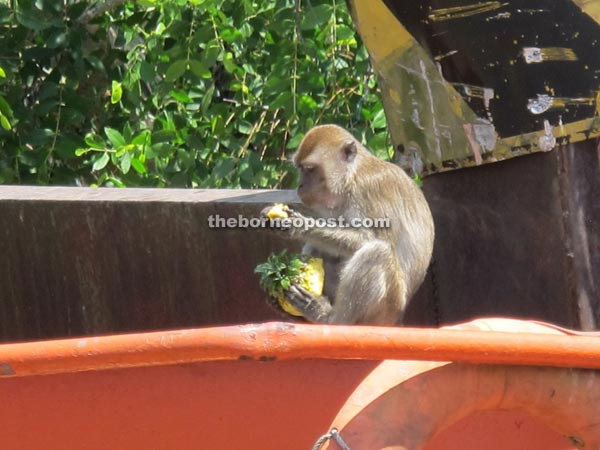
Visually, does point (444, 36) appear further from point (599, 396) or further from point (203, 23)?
point (203, 23)

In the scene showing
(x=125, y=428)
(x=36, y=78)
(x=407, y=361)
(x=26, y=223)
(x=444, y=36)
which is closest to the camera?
(x=407, y=361)

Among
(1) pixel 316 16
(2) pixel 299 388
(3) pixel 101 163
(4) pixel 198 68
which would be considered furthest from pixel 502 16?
(3) pixel 101 163

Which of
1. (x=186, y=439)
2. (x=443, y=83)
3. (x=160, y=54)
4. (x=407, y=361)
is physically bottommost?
(x=186, y=439)

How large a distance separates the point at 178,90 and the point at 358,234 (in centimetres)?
218

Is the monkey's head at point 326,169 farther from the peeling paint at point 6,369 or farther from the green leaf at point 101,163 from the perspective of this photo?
the peeling paint at point 6,369

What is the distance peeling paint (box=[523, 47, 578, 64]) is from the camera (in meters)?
4.15

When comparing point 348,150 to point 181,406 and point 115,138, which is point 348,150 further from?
point 181,406

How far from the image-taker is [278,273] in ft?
15.1

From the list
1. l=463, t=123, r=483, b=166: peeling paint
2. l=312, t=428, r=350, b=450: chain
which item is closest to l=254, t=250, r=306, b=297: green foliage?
l=463, t=123, r=483, b=166: peeling paint

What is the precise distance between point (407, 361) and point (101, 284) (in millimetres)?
2403

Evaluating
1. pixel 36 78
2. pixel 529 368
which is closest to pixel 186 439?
pixel 529 368

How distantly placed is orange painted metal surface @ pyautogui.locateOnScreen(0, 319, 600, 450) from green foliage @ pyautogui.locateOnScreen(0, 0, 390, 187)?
2.83 m

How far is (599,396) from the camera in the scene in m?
3.04

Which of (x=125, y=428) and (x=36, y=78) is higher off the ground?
(x=36, y=78)
